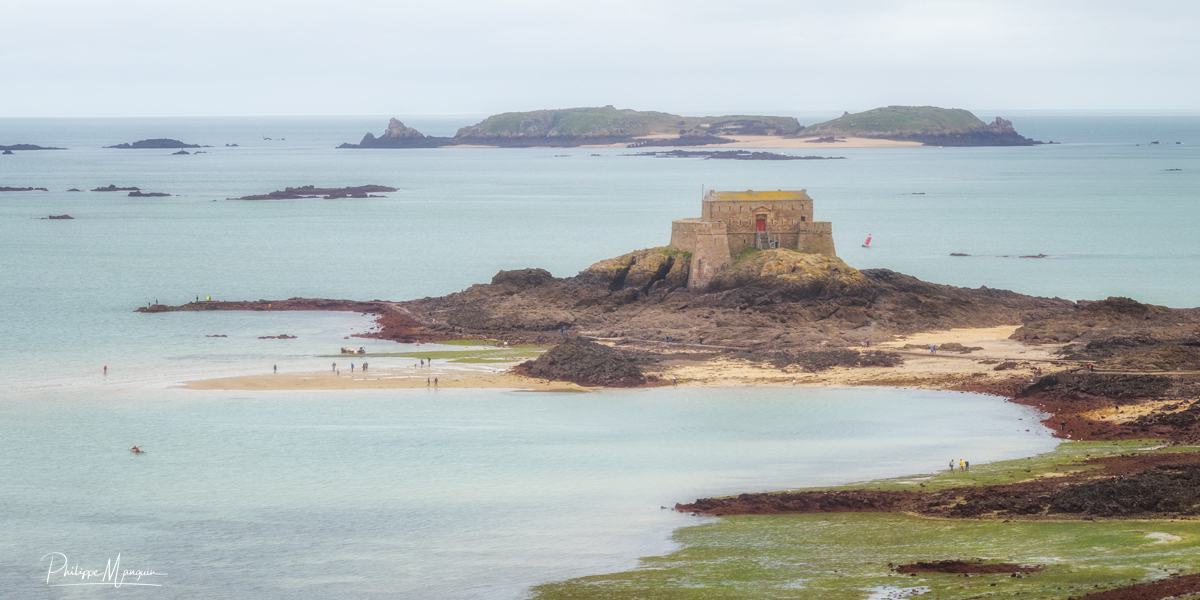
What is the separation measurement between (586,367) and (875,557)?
70.4 ft

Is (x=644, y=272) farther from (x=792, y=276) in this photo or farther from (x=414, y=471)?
(x=414, y=471)

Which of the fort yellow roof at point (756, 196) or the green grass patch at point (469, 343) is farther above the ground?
the fort yellow roof at point (756, 196)

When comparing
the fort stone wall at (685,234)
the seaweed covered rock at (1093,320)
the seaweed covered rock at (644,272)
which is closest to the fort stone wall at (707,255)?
the fort stone wall at (685,234)

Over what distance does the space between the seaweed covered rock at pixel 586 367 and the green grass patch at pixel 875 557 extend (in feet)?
53.0

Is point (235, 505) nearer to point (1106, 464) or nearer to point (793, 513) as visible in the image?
point (793, 513)

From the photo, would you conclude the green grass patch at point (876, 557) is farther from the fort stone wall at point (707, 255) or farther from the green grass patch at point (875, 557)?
the fort stone wall at point (707, 255)

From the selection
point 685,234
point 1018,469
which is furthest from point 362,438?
point 685,234

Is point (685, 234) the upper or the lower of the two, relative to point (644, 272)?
upper

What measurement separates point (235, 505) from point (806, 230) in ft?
117

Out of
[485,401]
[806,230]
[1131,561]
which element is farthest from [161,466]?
[806,230]

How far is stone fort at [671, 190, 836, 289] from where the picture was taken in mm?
60562

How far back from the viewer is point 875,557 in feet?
92.5

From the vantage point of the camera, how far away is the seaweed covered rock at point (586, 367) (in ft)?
Answer: 156

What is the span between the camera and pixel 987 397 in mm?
45000
